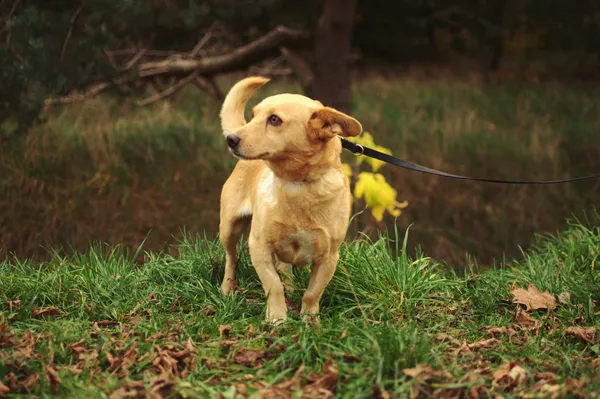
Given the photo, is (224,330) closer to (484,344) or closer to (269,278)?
(269,278)

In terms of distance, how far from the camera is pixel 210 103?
1048 centimetres

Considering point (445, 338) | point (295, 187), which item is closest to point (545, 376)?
point (445, 338)

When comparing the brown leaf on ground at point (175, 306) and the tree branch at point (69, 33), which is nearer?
the brown leaf on ground at point (175, 306)

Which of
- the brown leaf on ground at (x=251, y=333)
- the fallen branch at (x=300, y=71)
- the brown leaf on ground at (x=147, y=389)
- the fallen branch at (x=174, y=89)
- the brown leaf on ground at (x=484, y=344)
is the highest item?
the fallen branch at (x=300, y=71)

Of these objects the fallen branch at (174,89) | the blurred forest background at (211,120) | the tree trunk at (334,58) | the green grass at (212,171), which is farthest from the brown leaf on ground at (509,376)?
the fallen branch at (174,89)

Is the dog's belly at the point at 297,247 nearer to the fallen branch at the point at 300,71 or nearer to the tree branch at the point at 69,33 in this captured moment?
the tree branch at the point at 69,33

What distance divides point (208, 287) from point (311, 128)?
1328 millimetres

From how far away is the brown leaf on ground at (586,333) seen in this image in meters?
4.29

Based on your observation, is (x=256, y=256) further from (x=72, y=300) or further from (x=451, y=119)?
(x=451, y=119)

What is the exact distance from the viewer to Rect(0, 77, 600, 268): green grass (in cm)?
775

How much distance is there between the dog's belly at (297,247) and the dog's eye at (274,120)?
22.3 inches

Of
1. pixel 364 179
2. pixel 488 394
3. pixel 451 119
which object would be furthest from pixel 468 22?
pixel 488 394

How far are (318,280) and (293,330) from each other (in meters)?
0.29

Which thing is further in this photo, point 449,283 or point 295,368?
point 449,283
